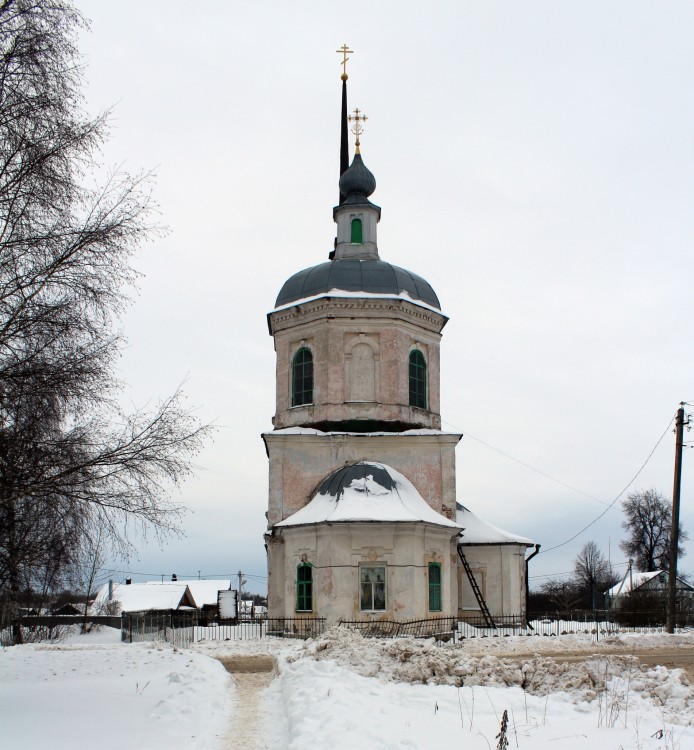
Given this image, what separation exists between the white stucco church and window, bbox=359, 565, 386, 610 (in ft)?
0.09

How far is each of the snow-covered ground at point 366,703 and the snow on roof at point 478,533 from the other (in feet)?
45.4

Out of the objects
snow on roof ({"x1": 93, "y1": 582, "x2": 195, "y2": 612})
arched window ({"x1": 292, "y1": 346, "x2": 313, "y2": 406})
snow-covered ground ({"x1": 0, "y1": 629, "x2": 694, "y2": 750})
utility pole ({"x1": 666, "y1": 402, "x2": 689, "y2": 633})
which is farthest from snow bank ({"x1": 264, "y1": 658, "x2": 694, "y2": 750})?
snow on roof ({"x1": 93, "y1": 582, "x2": 195, "y2": 612})

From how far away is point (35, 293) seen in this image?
9789 mm

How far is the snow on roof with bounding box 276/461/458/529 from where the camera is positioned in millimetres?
23625

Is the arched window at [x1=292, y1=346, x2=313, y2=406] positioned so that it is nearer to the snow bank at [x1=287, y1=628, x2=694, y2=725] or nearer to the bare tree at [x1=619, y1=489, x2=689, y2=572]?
the snow bank at [x1=287, y1=628, x2=694, y2=725]

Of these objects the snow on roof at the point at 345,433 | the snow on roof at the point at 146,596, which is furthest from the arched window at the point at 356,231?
the snow on roof at the point at 146,596

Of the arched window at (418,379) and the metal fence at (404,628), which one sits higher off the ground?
the arched window at (418,379)

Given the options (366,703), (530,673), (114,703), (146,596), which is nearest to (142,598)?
(146,596)

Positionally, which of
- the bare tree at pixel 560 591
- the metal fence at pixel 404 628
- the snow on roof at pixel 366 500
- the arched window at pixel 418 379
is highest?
the arched window at pixel 418 379

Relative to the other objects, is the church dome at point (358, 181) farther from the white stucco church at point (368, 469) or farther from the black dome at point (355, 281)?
the black dome at point (355, 281)

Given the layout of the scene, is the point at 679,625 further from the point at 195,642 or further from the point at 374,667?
the point at 374,667

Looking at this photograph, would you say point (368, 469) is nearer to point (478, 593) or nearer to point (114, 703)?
point (478, 593)

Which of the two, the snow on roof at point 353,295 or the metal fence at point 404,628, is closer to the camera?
the metal fence at point 404,628

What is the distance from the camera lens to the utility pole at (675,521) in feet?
88.0
